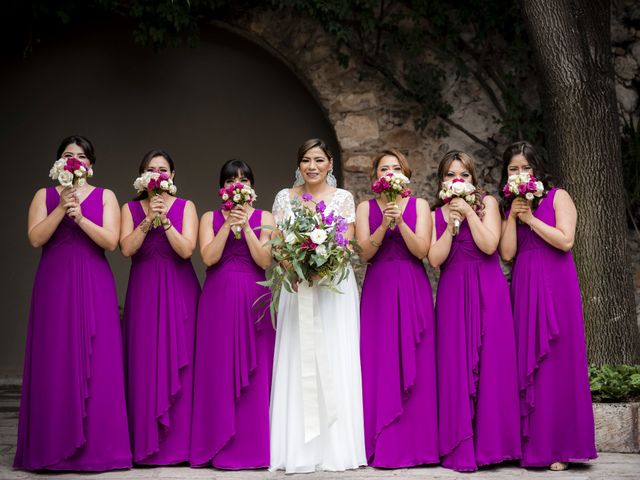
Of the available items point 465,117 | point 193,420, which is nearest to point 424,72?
point 465,117

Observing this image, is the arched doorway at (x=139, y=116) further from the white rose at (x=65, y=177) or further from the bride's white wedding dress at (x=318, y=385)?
the white rose at (x=65, y=177)

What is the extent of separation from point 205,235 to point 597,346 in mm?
3223

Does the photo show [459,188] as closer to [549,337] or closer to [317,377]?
[549,337]

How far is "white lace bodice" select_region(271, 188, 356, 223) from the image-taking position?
5.40 m

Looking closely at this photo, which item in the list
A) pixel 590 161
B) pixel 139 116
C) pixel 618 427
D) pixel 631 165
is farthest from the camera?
pixel 139 116

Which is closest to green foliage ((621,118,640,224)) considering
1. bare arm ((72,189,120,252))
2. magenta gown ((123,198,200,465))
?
magenta gown ((123,198,200,465))

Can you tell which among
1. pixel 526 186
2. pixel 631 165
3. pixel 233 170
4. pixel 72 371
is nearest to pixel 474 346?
pixel 526 186

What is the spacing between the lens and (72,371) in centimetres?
502

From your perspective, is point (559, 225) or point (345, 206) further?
point (345, 206)

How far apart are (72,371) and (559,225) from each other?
10.7 ft

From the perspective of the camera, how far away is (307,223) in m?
5.07

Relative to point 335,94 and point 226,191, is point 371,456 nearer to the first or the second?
point 226,191

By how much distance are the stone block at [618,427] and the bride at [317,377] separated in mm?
1757

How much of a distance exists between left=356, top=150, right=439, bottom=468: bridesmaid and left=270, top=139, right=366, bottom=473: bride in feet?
0.32
